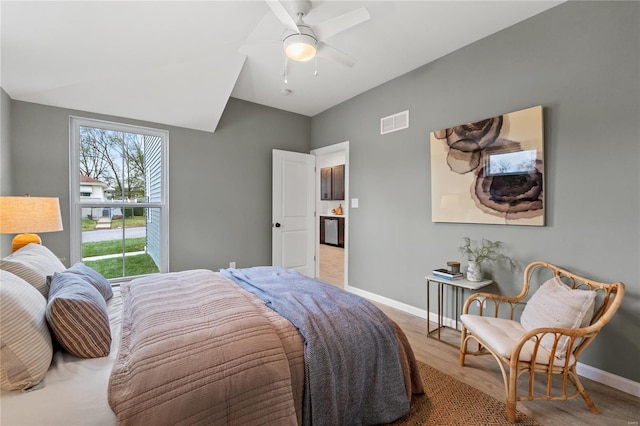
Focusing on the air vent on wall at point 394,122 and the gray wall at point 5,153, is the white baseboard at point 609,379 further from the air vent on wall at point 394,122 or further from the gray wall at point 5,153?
the gray wall at point 5,153

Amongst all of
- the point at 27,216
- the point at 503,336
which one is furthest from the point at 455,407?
the point at 27,216

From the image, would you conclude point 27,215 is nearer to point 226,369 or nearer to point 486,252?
point 226,369

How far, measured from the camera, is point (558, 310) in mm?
1829

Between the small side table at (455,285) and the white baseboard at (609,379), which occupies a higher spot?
the small side table at (455,285)

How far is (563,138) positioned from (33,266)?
3.65 metres

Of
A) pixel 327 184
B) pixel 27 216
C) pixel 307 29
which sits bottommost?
pixel 27 216

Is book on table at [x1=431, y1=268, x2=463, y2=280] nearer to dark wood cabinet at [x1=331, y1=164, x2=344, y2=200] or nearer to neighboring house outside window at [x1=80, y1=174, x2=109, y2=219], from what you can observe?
neighboring house outside window at [x1=80, y1=174, x2=109, y2=219]

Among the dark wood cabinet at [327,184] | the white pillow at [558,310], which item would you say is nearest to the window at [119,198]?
the white pillow at [558,310]

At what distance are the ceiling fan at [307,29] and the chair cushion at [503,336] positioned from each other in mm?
2216

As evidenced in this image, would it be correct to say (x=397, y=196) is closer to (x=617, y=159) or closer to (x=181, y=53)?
(x=617, y=159)

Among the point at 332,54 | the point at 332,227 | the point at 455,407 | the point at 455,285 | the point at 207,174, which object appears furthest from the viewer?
the point at 332,227

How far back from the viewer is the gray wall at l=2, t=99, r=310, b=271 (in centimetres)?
291

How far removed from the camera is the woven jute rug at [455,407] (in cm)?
165

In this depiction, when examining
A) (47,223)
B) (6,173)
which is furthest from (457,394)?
(6,173)
